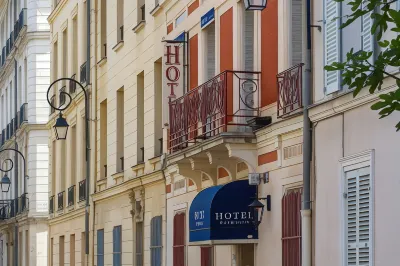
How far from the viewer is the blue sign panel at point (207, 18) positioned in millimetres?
20891

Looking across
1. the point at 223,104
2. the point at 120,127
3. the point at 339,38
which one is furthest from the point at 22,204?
the point at 339,38

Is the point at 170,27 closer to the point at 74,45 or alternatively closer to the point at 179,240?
the point at 179,240

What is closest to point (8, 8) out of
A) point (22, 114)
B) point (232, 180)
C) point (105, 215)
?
point (22, 114)

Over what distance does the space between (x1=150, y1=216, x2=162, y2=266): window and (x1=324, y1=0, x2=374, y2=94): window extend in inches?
411

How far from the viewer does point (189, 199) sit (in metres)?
22.4

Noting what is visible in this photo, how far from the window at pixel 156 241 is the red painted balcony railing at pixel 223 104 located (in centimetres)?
484

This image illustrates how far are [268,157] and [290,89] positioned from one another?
1.72m

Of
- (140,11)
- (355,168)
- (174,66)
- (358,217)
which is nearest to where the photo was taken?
(358,217)

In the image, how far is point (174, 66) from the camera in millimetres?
22672

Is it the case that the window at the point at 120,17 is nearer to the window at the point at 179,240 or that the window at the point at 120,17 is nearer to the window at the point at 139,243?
the window at the point at 139,243

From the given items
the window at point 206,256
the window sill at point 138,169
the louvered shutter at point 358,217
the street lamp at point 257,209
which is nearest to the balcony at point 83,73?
the window sill at point 138,169

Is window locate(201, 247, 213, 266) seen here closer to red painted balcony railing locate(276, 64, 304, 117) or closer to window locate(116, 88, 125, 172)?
red painted balcony railing locate(276, 64, 304, 117)

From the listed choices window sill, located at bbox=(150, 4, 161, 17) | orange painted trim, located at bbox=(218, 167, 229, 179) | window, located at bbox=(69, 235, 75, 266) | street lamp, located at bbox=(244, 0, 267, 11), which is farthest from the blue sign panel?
window, located at bbox=(69, 235, 75, 266)

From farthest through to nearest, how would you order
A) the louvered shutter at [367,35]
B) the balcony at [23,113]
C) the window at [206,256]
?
the balcony at [23,113] → the window at [206,256] → the louvered shutter at [367,35]
